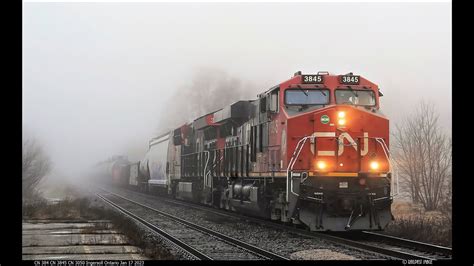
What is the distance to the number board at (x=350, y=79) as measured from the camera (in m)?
13.5

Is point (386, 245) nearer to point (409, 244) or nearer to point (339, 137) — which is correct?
point (409, 244)

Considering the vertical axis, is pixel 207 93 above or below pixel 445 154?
above

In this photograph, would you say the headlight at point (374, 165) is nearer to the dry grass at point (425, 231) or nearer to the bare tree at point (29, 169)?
the dry grass at point (425, 231)

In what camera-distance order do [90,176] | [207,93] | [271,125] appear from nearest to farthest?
[271,125] → [207,93] → [90,176]

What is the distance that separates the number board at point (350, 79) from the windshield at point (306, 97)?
52 centimetres

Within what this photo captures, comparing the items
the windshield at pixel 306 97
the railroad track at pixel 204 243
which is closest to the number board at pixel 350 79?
the windshield at pixel 306 97

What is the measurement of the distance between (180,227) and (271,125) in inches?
161

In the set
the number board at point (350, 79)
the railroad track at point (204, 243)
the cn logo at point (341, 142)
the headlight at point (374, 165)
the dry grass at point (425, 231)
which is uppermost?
the number board at point (350, 79)

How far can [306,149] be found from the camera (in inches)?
500

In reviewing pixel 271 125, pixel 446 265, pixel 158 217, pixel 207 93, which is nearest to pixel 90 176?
pixel 207 93

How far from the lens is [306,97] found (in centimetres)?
1348

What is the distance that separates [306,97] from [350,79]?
1221 mm

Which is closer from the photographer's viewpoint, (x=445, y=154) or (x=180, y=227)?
(x=180, y=227)
